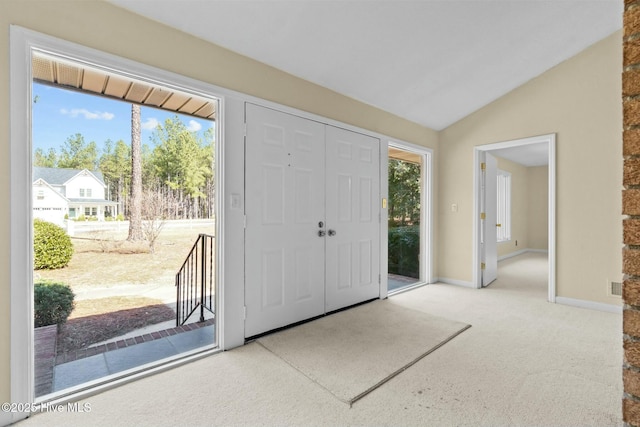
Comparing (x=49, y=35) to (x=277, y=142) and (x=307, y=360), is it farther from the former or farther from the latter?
(x=307, y=360)

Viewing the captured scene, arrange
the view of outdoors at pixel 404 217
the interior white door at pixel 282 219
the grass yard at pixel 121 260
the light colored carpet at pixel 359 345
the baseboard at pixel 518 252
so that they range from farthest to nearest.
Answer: the baseboard at pixel 518 252 < the view of outdoors at pixel 404 217 < the grass yard at pixel 121 260 < the interior white door at pixel 282 219 < the light colored carpet at pixel 359 345

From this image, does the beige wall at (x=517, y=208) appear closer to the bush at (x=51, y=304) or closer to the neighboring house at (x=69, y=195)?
the neighboring house at (x=69, y=195)

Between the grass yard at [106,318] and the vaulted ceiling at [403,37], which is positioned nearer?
the vaulted ceiling at [403,37]

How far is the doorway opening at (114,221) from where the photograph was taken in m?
2.46

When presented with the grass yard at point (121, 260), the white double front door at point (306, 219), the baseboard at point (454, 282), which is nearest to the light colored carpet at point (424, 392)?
the white double front door at point (306, 219)

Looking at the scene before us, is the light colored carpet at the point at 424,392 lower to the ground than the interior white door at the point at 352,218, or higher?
lower

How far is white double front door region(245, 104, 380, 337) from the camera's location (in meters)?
2.77

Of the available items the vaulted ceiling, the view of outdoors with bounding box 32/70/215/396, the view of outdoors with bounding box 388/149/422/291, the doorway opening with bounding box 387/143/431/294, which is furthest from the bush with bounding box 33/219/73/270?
the view of outdoors with bounding box 388/149/422/291

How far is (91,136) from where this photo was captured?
3.57 metres

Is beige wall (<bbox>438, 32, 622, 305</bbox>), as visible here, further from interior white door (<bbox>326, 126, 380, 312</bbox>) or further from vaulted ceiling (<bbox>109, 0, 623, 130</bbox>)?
interior white door (<bbox>326, 126, 380, 312</bbox>)

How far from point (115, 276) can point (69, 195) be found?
4.11ft

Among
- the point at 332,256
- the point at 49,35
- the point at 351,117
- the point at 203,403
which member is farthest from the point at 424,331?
the point at 49,35

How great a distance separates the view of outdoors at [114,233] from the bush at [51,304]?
1 cm

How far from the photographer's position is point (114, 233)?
3955 mm
